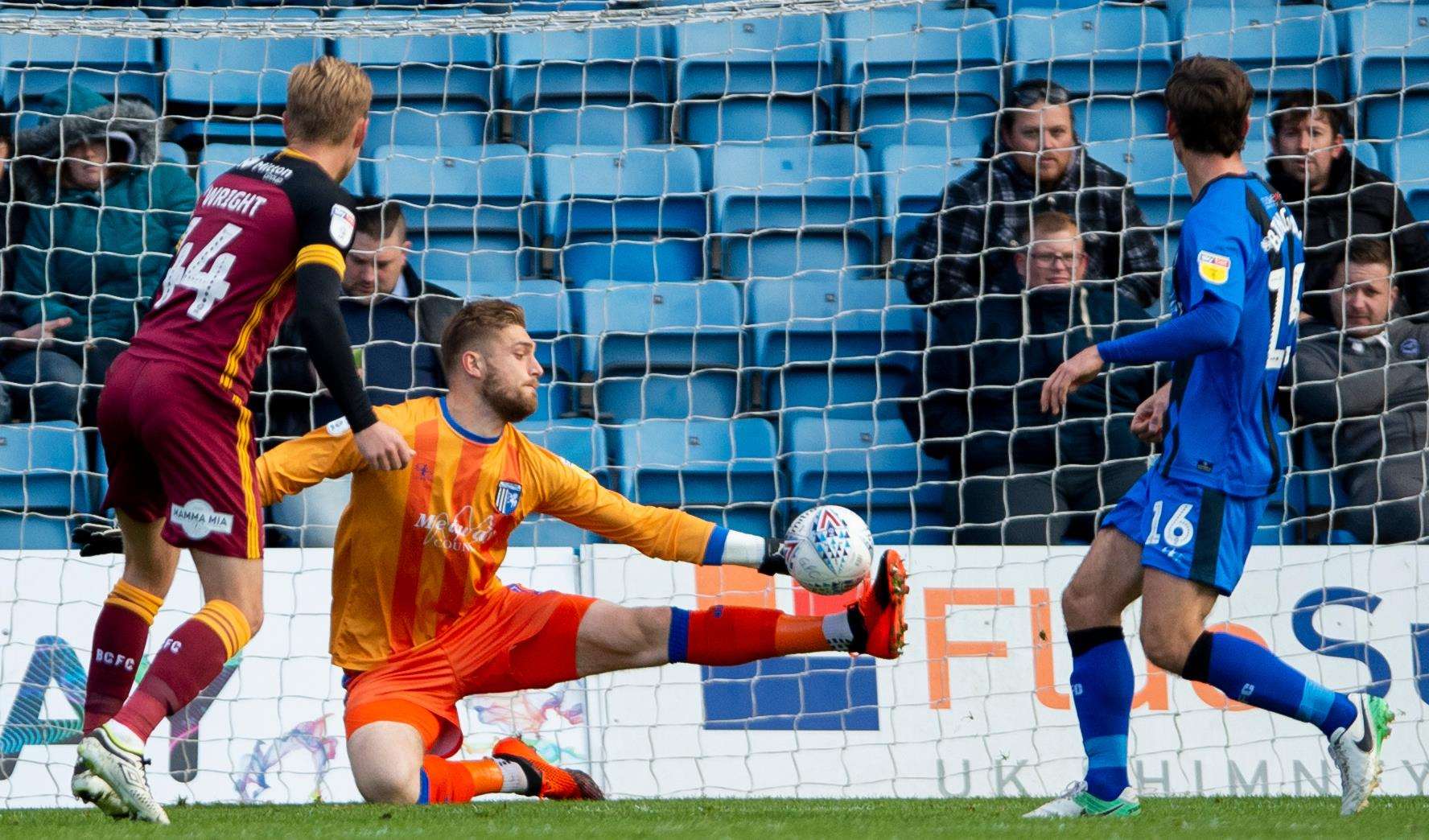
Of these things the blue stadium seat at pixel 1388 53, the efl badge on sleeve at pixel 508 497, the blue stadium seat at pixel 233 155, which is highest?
the blue stadium seat at pixel 1388 53

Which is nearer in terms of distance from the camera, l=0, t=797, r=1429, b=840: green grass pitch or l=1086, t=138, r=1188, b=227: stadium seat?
l=0, t=797, r=1429, b=840: green grass pitch

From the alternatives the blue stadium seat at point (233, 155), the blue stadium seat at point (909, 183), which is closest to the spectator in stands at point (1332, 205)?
the blue stadium seat at point (909, 183)

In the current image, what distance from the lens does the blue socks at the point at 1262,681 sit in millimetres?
3455

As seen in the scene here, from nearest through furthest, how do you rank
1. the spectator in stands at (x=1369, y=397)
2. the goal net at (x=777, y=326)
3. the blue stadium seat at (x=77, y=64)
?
1. the goal net at (x=777, y=326)
2. the spectator in stands at (x=1369, y=397)
3. the blue stadium seat at (x=77, y=64)

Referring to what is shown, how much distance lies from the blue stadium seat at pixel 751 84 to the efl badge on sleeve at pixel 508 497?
3.03 metres

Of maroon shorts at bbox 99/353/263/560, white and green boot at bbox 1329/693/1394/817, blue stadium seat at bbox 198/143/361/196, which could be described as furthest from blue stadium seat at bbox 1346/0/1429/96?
maroon shorts at bbox 99/353/263/560

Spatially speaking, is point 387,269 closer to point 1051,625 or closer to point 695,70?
point 695,70

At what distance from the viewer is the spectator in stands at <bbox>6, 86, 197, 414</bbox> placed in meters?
6.04

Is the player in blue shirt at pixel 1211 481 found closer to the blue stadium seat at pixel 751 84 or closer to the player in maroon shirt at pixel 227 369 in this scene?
the player in maroon shirt at pixel 227 369

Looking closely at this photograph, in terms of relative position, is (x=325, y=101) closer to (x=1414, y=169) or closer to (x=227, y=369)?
(x=227, y=369)

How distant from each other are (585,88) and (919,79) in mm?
1429

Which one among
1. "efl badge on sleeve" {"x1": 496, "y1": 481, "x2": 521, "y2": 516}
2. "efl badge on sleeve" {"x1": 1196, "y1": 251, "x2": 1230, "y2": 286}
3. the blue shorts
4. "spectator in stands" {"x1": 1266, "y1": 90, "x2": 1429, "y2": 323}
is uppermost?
"spectator in stands" {"x1": 1266, "y1": 90, "x2": 1429, "y2": 323}

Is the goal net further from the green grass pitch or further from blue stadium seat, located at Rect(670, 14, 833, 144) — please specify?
the green grass pitch

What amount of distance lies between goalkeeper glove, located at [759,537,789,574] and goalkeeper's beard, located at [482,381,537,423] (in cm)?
74
